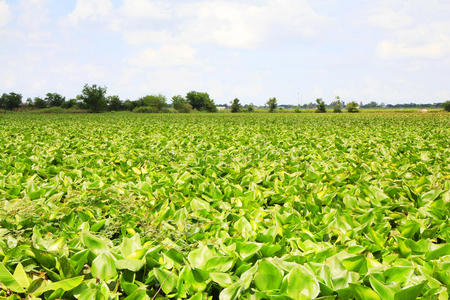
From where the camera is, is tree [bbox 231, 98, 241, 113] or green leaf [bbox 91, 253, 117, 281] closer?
green leaf [bbox 91, 253, 117, 281]

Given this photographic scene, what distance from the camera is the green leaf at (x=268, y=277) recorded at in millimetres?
1244

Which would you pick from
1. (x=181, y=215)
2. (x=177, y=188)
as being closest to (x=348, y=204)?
(x=181, y=215)

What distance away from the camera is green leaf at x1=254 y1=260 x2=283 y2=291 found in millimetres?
1244

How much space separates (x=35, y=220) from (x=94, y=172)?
6.13 ft

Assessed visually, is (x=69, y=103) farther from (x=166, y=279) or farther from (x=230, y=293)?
(x=230, y=293)

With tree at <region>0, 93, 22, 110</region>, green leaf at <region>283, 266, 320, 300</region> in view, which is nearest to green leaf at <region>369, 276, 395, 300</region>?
green leaf at <region>283, 266, 320, 300</region>

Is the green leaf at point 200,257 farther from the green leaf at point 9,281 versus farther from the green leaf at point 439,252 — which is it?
the green leaf at point 439,252

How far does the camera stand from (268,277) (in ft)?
4.11

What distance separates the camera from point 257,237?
1.88 metres

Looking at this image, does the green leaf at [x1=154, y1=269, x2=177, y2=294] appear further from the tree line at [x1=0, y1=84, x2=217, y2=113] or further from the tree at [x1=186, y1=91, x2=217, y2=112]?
the tree at [x1=186, y1=91, x2=217, y2=112]

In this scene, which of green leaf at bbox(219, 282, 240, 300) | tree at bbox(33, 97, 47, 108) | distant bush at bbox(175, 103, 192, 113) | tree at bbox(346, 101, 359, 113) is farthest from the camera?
tree at bbox(33, 97, 47, 108)

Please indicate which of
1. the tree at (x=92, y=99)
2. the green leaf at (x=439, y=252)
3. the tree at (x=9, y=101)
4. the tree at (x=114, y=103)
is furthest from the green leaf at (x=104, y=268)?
the tree at (x=9, y=101)

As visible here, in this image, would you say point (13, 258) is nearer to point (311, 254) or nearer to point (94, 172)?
point (311, 254)

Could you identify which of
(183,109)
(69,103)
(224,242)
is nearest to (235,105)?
(183,109)
